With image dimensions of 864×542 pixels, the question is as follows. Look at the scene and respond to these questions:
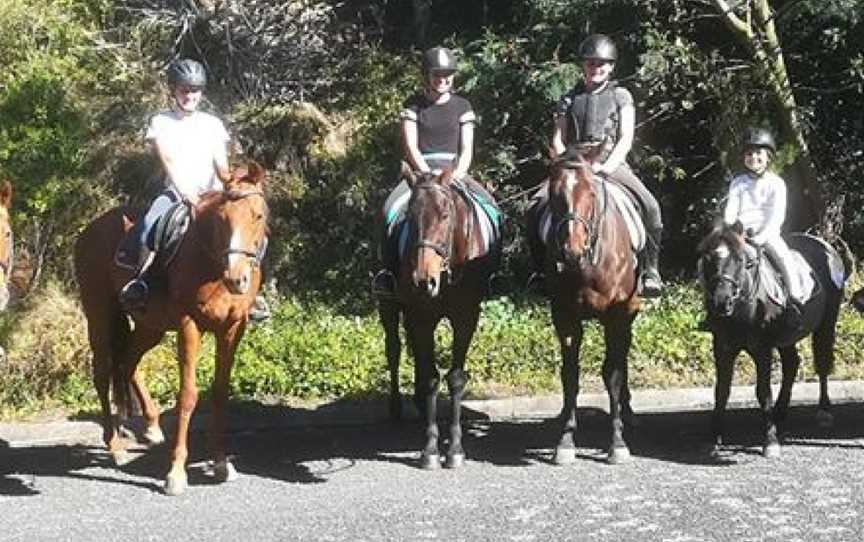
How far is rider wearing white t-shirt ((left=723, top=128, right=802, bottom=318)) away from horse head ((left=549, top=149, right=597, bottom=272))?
50.0 inches

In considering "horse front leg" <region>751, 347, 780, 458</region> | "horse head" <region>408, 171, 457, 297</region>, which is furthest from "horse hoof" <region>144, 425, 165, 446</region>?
"horse front leg" <region>751, 347, 780, 458</region>

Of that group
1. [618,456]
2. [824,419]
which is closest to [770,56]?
[824,419]

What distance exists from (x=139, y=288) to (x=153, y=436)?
1.69 metres

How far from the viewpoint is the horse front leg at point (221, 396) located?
8637 millimetres

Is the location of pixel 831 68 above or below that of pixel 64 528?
above

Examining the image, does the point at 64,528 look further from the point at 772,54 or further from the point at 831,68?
the point at 831,68

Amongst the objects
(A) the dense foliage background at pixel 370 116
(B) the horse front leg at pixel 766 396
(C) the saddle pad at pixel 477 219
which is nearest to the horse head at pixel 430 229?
(C) the saddle pad at pixel 477 219

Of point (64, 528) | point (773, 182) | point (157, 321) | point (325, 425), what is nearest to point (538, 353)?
point (325, 425)

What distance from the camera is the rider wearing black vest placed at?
911 centimetres

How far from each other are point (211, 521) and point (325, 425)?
3407 millimetres

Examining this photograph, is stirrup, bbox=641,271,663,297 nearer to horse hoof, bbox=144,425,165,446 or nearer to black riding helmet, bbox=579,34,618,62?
black riding helmet, bbox=579,34,618,62

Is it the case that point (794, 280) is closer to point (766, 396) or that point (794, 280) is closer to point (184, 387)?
point (766, 396)

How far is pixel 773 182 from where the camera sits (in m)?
9.20

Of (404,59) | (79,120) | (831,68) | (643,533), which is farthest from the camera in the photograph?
(404,59)
